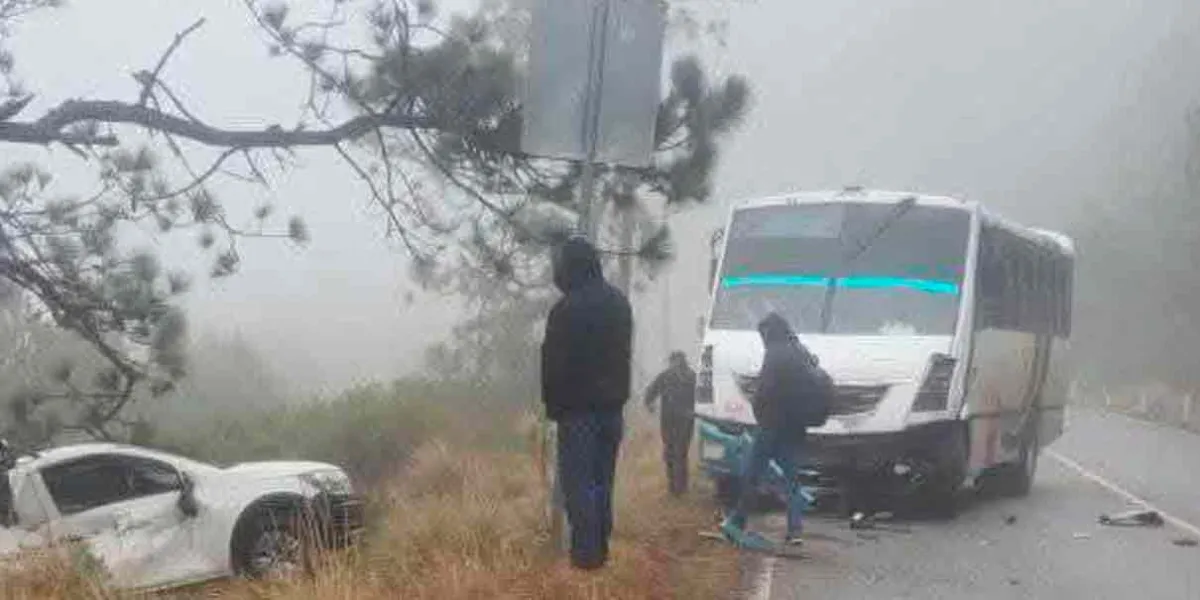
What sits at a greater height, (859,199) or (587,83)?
(587,83)

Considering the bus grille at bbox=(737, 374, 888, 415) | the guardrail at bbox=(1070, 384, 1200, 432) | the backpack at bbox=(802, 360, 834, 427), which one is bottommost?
the guardrail at bbox=(1070, 384, 1200, 432)

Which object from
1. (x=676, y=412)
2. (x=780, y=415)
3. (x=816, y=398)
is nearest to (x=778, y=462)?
(x=780, y=415)

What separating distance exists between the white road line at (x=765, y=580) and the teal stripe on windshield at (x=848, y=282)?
4.01 meters

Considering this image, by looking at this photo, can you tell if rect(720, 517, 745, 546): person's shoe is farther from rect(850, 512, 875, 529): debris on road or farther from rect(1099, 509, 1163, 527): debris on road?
rect(1099, 509, 1163, 527): debris on road

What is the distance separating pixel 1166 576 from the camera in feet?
35.4

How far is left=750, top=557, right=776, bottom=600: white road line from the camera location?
9.38 m

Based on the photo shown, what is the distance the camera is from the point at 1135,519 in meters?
14.4

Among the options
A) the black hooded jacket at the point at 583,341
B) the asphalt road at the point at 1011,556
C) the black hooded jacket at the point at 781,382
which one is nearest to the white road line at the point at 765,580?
the asphalt road at the point at 1011,556

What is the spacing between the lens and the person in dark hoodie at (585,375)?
7.11 meters

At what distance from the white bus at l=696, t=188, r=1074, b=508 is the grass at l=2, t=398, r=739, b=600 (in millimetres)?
1475

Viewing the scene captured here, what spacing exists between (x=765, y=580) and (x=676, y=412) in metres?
4.39

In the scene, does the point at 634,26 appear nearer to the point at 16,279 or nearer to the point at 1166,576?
the point at 16,279

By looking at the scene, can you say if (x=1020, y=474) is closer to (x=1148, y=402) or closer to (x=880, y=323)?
(x=880, y=323)

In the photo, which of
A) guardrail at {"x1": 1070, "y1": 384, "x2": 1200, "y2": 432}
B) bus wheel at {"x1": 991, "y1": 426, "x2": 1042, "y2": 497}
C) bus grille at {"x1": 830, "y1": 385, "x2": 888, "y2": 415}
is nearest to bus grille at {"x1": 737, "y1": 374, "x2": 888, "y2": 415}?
bus grille at {"x1": 830, "y1": 385, "x2": 888, "y2": 415}
